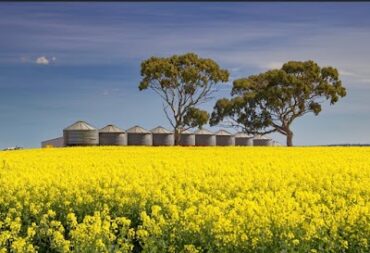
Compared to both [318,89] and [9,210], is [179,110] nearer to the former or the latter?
[318,89]

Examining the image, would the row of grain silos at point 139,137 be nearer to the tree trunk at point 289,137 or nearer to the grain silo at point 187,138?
the grain silo at point 187,138

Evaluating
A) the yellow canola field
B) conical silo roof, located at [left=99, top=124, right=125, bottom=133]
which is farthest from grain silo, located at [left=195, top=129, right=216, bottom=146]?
the yellow canola field

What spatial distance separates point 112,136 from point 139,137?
3.86 meters

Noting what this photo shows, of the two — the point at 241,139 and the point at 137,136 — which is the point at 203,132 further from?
the point at 137,136

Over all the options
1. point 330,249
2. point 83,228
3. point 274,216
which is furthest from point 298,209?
point 83,228

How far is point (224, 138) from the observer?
7600 centimetres

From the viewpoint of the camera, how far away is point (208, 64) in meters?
56.8

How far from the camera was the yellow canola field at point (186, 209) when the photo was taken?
9.62m

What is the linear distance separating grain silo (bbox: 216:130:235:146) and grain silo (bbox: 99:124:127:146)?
48.9ft

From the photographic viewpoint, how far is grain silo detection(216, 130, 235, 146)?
75.6m

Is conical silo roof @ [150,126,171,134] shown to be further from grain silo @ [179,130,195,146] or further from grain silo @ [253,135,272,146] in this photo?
grain silo @ [253,135,272,146]

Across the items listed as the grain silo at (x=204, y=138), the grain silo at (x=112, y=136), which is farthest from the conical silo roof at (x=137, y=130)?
the grain silo at (x=204, y=138)

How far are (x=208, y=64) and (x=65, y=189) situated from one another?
141 feet

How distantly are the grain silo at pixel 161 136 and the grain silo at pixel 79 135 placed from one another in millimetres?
9808
